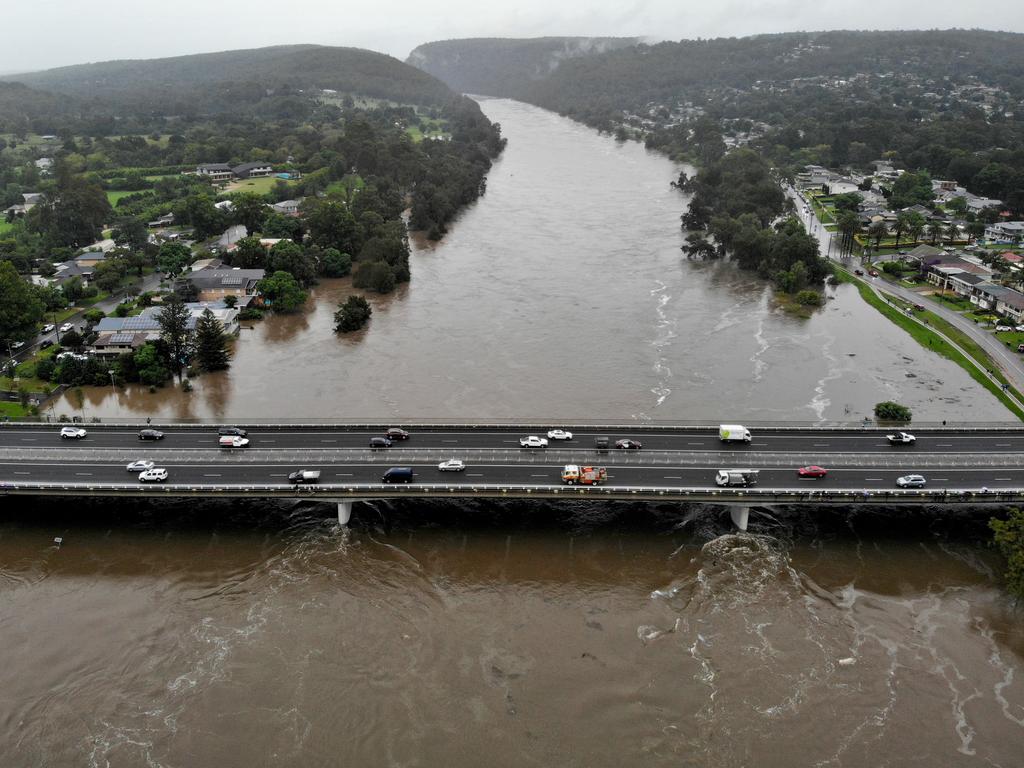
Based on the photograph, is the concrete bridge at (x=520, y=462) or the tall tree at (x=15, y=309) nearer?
the concrete bridge at (x=520, y=462)

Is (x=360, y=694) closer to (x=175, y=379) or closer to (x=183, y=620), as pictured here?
(x=183, y=620)

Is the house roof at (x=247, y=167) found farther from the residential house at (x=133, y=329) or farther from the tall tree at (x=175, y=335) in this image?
the tall tree at (x=175, y=335)

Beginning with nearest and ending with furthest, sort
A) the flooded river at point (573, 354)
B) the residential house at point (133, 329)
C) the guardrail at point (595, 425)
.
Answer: the guardrail at point (595, 425) < the flooded river at point (573, 354) < the residential house at point (133, 329)

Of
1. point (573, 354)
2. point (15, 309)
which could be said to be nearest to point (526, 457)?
point (573, 354)

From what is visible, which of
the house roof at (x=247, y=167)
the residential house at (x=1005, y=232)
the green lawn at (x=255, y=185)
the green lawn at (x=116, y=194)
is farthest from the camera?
the house roof at (x=247, y=167)

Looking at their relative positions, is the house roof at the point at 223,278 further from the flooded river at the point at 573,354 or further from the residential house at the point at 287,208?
the residential house at the point at 287,208

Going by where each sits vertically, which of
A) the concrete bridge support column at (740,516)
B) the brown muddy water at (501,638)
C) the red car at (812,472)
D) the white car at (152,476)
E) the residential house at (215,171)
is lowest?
the residential house at (215,171)

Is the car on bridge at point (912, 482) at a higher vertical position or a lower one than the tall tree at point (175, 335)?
higher

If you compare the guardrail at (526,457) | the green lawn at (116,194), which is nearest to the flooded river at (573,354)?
the guardrail at (526,457)

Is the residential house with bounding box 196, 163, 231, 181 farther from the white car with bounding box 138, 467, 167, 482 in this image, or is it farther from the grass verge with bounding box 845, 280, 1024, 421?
the grass verge with bounding box 845, 280, 1024, 421
